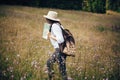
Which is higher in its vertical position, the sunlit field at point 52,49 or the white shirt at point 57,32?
the white shirt at point 57,32

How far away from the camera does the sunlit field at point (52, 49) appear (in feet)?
19.4

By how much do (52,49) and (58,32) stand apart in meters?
1.06

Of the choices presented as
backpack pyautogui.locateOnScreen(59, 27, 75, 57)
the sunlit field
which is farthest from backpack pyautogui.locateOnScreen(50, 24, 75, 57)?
the sunlit field

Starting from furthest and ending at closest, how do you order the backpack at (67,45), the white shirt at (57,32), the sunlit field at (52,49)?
1. the sunlit field at (52,49)
2. the backpack at (67,45)
3. the white shirt at (57,32)

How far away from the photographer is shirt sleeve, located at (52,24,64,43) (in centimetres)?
530

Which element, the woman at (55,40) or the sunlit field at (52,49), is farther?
the sunlit field at (52,49)

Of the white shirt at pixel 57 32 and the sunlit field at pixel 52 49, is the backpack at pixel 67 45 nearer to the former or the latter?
the white shirt at pixel 57 32

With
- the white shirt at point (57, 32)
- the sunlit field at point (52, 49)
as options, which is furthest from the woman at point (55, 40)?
the sunlit field at point (52, 49)

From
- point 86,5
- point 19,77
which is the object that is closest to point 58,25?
point 19,77

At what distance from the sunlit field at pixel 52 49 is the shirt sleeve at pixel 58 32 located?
810 mm

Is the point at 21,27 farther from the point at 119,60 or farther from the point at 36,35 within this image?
the point at 119,60

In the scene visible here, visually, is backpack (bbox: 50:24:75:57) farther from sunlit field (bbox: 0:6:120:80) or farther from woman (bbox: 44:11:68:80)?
sunlit field (bbox: 0:6:120:80)

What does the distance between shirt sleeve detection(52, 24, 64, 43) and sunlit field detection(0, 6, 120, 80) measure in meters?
0.81

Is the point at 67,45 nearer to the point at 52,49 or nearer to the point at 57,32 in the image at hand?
Answer: the point at 57,32
